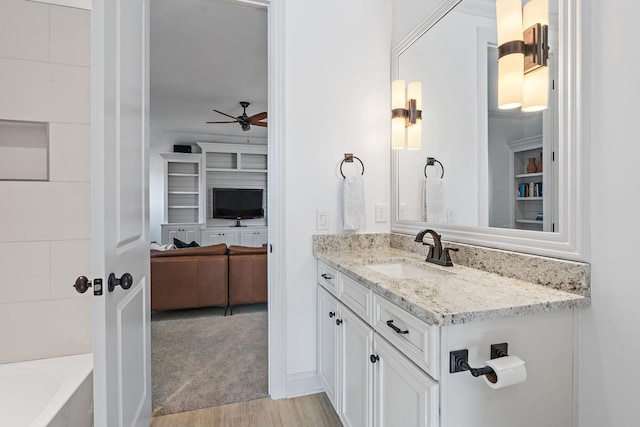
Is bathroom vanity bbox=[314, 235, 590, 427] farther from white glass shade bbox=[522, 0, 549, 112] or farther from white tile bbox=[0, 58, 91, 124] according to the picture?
white tile bbox=[0, 58, 91, 124]

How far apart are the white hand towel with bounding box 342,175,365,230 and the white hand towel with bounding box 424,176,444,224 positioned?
0.40 metres

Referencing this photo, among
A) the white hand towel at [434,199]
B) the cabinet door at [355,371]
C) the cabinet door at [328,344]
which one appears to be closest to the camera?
the cabinet door at [355,371]

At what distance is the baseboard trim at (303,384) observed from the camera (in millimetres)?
1962

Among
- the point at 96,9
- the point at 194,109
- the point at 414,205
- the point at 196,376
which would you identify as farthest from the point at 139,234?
the point at 194,109

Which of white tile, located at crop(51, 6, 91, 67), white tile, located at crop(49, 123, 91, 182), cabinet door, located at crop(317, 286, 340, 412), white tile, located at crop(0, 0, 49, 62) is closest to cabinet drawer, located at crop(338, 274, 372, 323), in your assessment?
cabinet door, located at crop(317, 286, 340, 412)

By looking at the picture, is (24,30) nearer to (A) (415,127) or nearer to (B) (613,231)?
(A) (415,127)

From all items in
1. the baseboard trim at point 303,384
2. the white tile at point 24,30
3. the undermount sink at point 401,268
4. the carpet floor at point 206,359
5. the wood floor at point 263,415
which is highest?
the white tile at point 24,30

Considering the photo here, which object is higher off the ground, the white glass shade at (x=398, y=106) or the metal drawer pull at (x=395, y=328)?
the white glass shade at (x=398, y=106)

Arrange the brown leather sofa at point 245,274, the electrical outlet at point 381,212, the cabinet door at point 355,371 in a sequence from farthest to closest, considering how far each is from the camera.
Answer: the brown leather sofa at point 245,274 → the electrical outlet at point 381,212 → the cabinet door at point 355,371

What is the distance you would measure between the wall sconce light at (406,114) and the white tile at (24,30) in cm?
189

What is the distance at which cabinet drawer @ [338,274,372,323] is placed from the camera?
131 centimetres

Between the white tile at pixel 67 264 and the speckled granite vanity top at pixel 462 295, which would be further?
the white tile at pixel 67 264

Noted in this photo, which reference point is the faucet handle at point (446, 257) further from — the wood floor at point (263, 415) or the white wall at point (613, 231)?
the wood floor at point (263, 415)

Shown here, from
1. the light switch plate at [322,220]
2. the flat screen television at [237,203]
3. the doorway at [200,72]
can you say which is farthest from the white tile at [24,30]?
the flat screen television at [237,203]
